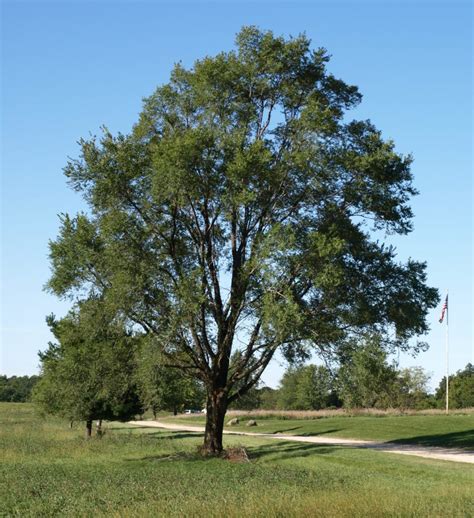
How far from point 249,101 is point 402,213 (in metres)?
7.91

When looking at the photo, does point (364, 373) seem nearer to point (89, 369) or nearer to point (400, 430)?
point (89, 369)

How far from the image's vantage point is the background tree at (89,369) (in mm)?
29234

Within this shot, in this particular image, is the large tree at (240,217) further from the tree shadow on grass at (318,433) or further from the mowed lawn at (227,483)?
the tree shadow on grass at (318,433)

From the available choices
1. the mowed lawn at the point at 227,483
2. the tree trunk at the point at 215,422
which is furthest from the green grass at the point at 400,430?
the tree trunk at the point at 215,422

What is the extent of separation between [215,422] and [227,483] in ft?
34.3

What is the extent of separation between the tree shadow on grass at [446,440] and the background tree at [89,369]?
1543 centimetres

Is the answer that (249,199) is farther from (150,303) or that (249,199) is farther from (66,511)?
(66,511)

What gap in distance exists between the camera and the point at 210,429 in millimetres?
30703

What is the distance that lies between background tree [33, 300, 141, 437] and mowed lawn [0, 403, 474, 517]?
329cm

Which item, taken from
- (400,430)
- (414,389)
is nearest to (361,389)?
(400,430)

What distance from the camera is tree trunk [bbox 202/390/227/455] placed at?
30453 millimetres

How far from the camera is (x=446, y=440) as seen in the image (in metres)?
38.5

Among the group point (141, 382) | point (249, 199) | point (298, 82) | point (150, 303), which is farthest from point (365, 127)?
point (141, 382)

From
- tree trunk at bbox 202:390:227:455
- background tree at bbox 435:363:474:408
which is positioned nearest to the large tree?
tree trunk at bbox 202:390:227:455
